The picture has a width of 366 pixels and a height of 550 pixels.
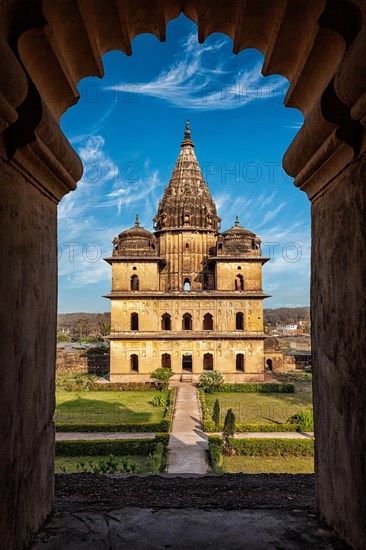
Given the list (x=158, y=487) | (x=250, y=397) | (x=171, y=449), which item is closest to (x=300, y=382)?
(x=250, y=397)

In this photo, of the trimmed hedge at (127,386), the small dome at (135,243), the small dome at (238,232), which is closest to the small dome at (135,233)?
the small dome at (135,243)

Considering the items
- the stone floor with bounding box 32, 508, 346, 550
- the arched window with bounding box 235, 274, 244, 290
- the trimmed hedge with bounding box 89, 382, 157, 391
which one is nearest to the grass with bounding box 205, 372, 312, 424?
the trimmed hedge with bounding box 89, 382, 157, 391

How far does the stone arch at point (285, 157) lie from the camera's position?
6.24ft

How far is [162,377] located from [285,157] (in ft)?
78.2

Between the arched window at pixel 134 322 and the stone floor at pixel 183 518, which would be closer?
the stone floor at pixel 183 518

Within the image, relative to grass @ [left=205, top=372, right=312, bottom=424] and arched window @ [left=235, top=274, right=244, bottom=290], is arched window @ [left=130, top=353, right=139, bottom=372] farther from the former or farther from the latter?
arched window @ [left=235, top=274, right=244, bottom=290]

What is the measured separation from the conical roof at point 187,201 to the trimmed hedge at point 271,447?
19.1 meters

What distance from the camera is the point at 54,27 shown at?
7.23 ft

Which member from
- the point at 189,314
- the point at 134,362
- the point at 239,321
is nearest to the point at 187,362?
the point at 134,362

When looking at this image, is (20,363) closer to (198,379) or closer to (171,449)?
(171,449)

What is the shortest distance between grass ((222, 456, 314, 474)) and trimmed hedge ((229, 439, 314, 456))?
20cm

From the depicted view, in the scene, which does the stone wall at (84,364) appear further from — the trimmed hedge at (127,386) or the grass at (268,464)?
the grass at (268,464)

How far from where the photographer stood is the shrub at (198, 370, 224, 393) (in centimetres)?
2455

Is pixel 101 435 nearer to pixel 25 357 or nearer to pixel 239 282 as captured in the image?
pixel 25 357
